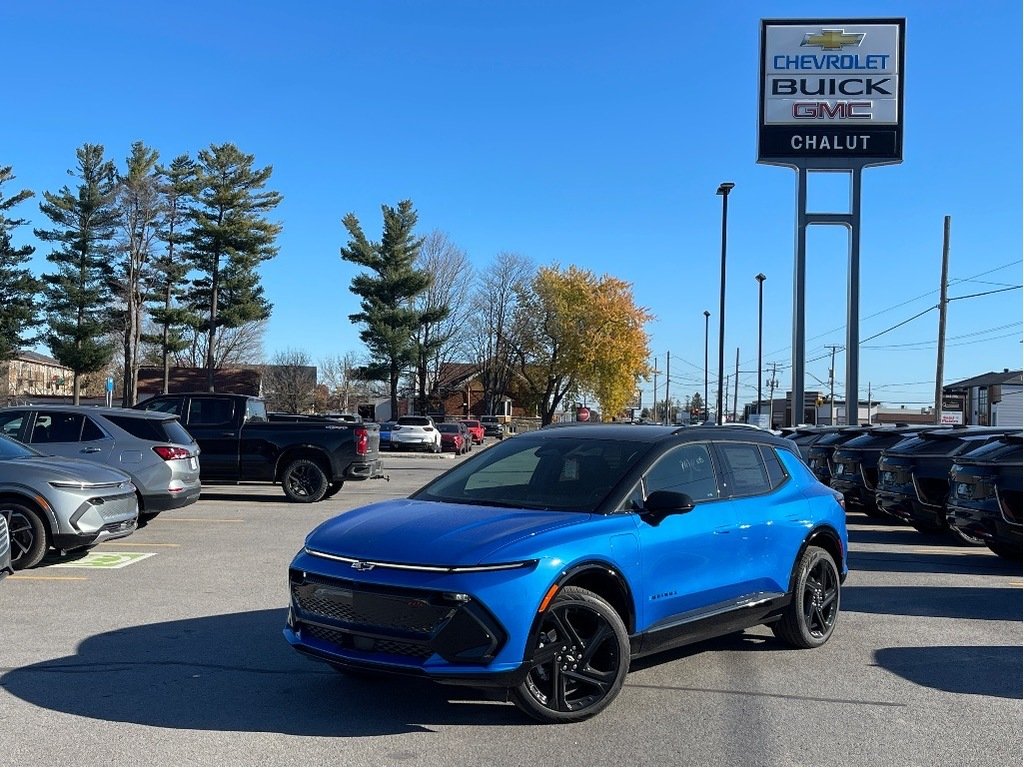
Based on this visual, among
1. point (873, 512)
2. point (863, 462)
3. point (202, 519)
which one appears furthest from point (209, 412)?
point (873, 512)

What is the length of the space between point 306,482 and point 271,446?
896 mm

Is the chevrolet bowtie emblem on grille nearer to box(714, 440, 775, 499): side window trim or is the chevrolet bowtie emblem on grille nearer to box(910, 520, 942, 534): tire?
box(910, 520, 942, 534): tire

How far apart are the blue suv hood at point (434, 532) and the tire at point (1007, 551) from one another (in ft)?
24.2

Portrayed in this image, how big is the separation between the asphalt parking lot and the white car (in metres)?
35.7

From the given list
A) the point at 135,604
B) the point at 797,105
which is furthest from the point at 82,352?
the point at 135,604

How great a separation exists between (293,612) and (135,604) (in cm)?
353

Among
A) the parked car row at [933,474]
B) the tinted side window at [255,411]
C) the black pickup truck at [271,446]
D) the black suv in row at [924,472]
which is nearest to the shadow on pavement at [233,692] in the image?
the parked car row at [933,474]

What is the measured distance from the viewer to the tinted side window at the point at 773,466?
24.1 feet

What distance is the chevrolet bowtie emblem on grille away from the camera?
30641 mm

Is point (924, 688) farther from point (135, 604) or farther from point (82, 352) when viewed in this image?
point (82, 352)

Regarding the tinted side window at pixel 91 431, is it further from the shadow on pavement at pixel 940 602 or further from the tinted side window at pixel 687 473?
the shadow on pavement at pixel 940 602

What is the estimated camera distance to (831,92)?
3167 cm

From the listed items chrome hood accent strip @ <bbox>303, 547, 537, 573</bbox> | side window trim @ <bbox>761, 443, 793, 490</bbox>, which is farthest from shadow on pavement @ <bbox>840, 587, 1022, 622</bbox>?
chrome hood accent strip @ <bbox>303, 547, 537, 573</bbox>

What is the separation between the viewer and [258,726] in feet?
17.5
